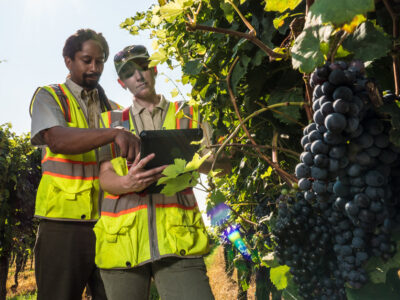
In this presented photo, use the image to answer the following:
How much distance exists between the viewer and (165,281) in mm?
1918

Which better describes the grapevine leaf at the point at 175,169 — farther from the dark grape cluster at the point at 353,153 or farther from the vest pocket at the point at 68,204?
the vest pocket at the point at 68,204

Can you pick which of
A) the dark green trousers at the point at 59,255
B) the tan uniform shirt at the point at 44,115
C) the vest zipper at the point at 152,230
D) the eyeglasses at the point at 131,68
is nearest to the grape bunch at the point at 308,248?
the vest zipper at the point at 152,230

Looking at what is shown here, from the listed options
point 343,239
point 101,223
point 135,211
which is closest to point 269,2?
point 343,239

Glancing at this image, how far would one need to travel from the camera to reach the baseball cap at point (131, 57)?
2217 millimetres

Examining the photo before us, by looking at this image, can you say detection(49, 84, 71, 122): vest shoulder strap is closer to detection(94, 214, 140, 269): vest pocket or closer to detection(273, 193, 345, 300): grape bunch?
detection(94, 214, 140, 269): vest pocket

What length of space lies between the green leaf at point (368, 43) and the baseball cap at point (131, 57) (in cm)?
151

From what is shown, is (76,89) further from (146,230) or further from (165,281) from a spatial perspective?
(165,281)

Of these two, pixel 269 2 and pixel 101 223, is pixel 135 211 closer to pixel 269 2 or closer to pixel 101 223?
pixel 101 223

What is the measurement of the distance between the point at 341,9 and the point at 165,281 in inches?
61.9

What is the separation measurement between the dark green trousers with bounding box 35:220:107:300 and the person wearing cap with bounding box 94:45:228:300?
0.71 metres

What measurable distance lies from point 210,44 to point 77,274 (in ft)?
6.35

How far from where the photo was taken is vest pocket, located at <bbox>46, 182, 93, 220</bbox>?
8.54ft

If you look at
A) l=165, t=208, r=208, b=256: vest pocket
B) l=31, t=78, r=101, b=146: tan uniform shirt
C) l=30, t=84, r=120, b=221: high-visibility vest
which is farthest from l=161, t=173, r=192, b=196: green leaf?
l=30, t=84, r=120, b=221: high-visibility vest

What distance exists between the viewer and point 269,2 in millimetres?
901
